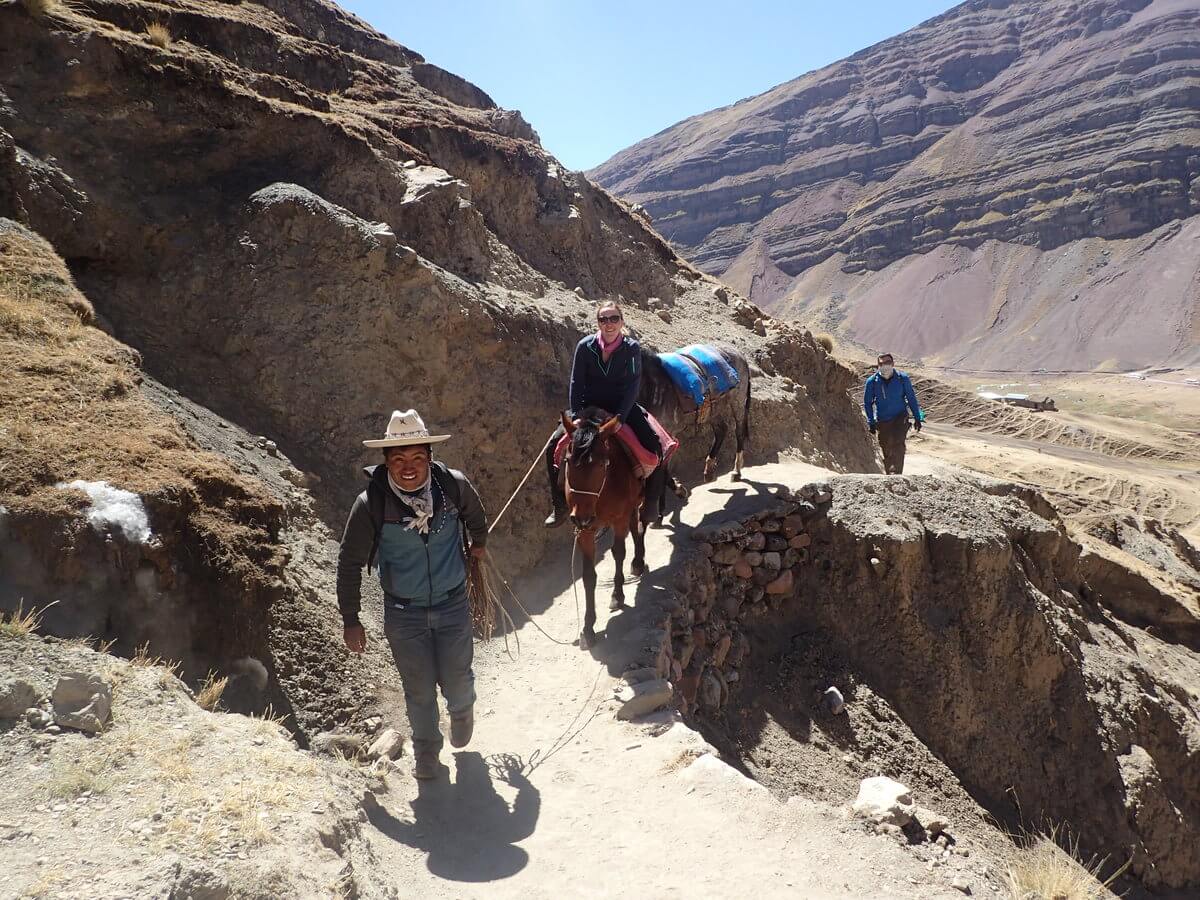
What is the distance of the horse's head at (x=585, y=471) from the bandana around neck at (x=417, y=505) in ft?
6.75

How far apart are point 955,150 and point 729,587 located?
91.0m

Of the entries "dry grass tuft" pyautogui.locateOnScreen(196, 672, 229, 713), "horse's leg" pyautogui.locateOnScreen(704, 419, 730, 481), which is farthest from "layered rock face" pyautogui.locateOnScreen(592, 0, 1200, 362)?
"dry grass tuft" pyautogui.locateOnScreen(196, 672, 229, 713)

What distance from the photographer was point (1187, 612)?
11.5m

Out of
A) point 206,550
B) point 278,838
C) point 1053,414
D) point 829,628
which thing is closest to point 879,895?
point 278,838

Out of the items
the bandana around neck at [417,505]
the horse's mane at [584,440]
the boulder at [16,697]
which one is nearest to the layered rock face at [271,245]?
the horse's mane at [584,440]

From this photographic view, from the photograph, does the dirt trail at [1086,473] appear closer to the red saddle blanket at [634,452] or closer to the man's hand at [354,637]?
the red saddle blanket at [634,452]

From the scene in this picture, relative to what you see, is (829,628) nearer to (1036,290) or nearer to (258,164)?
(258,164)

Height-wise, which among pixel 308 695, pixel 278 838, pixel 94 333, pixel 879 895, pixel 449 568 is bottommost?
pixel 879 895

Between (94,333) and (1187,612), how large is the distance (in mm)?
13615

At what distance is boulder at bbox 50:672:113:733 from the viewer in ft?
11.2

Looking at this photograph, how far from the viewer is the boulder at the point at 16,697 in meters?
3.32

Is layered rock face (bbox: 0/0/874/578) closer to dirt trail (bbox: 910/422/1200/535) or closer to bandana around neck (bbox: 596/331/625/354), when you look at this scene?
bandana around neck (bbox: 596/331/625/354)

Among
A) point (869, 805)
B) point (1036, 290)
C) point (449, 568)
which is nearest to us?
point (449, 568)

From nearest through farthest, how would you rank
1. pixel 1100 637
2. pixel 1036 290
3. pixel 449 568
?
pixel 449 568
pixel 1100 637
pixel 1036 290
